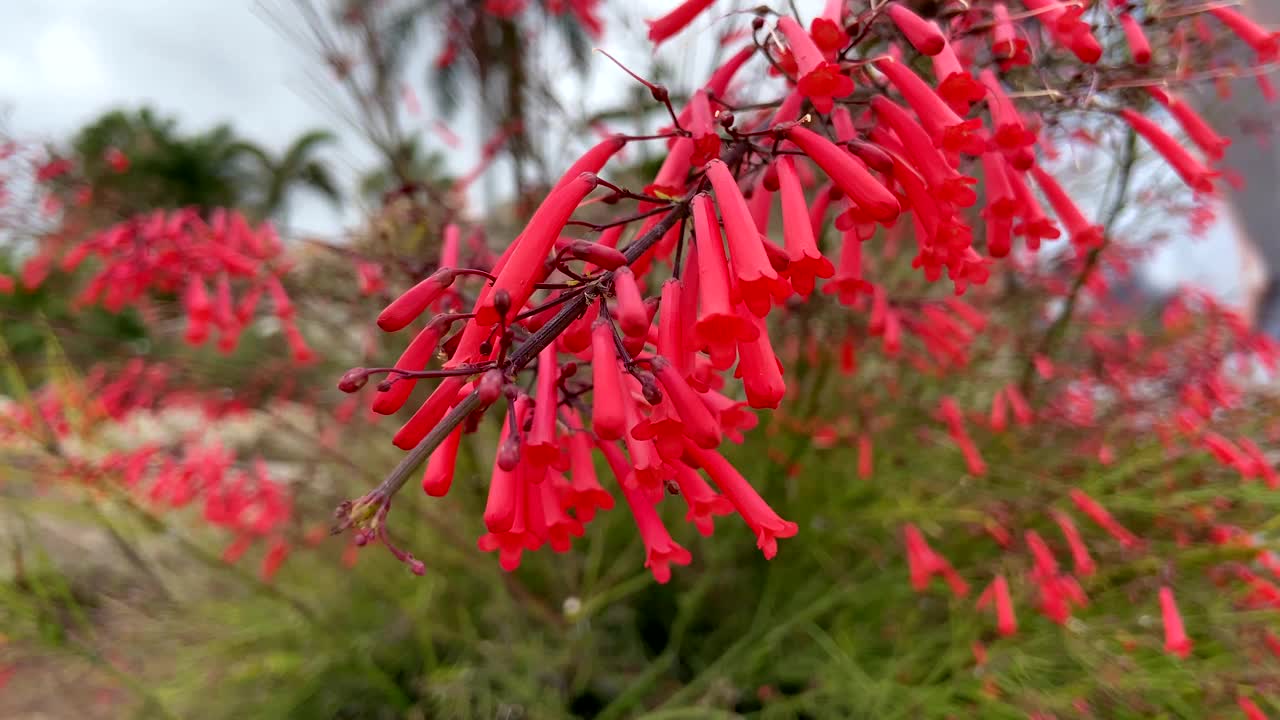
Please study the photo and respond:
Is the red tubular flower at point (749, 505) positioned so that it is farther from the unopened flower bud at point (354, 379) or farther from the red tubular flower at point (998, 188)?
the red tubular flower at point (998, 188)

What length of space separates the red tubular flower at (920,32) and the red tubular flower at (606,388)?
55 cm

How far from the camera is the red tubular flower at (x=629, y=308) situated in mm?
655

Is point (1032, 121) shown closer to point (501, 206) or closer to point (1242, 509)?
point (1242, 509)

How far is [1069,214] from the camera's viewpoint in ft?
3.98

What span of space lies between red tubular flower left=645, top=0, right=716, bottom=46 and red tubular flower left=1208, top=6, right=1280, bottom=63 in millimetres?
939

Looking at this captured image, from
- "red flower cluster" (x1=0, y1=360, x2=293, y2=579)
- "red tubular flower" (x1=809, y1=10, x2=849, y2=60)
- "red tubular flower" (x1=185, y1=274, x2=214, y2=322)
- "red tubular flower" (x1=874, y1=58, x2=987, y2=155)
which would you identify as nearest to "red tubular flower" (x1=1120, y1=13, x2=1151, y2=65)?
"red tubular flower" (x1=874, y1=58, x2=987, y2=155)

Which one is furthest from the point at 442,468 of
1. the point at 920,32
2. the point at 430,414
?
the point at 920,32

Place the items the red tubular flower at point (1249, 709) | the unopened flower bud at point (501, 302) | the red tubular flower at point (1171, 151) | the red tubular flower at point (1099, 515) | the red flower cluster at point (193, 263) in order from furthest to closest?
1. the red flower cluster at point (193, 263)
2. the red tubular flower at point (1099, 515)
3. the red tubular flower at point (1249, 709)
4. the red tubular flower at point (1171, 151)
5. the unopened flower bud at point (501, 302)

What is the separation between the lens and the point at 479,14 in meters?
3.04

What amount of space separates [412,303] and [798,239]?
440 millimetres

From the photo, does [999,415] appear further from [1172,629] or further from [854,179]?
[854,179]

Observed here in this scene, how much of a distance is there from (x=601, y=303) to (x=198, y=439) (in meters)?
3.22

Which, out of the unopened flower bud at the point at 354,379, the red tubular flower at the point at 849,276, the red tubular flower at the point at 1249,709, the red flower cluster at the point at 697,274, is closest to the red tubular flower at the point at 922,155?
the red flower cluster at the point at 697,274

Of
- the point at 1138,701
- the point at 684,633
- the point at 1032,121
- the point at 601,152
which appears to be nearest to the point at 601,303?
the point at 601,152
